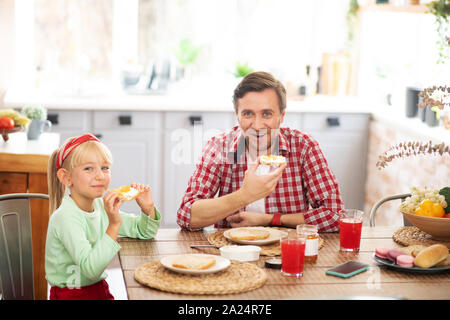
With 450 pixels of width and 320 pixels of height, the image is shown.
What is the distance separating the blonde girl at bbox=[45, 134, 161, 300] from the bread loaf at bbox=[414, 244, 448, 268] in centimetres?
83

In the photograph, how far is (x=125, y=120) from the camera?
4.40 meters

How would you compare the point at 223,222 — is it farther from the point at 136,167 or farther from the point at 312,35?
the point at 312,35

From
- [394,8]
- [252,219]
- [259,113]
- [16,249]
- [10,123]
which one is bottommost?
[16,249]

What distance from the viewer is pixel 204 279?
1.79 meters

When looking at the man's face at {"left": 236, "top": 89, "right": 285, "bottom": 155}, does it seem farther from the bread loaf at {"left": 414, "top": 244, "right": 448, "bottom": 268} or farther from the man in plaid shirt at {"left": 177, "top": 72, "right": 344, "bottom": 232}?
the bread loaf at {"left": 414, "top": 244, "right": 448, "bottom": 268}

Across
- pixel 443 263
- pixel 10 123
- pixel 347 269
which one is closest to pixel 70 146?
pixel 347 269

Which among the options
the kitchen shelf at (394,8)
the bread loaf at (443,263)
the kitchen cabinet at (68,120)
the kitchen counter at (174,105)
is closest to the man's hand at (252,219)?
the bread loaf at (443,263)

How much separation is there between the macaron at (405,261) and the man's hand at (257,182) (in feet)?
1.59

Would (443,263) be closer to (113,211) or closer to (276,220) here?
(276,220)

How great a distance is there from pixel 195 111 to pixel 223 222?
1.94m

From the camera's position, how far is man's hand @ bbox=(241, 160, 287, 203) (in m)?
2.22

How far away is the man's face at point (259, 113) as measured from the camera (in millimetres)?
2498

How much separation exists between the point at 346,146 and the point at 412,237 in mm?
2393
